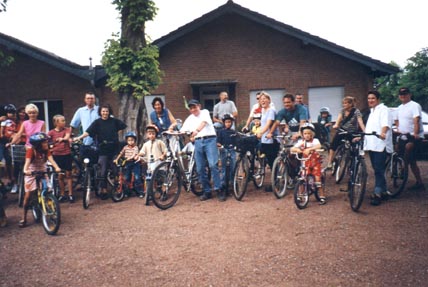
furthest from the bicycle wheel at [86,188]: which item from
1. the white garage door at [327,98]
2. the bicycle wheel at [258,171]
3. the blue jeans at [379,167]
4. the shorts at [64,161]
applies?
the white garage door at [327,98]

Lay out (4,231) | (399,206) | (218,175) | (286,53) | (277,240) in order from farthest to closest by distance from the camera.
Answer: (286,53) → (218,175) → (399,206) → (4,231) → (277,240)

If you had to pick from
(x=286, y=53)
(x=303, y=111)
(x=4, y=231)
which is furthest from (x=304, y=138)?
(x=286, y=53)

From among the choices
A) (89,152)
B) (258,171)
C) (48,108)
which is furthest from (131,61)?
(48,108)

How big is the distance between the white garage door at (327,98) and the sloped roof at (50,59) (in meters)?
8.98

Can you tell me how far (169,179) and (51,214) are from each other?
209 centimetres

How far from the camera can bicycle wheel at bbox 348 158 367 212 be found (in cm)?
611

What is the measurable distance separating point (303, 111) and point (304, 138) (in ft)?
3.00

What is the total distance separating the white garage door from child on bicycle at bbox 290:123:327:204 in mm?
10189

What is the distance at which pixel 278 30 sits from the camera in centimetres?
1644

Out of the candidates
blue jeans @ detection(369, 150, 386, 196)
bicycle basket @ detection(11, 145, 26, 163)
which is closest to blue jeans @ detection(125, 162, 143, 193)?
bicycle basket @ detection(11, 145, 26, 163)

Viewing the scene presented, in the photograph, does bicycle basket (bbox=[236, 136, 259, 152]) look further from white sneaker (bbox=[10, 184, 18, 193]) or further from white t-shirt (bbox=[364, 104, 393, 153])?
white sneaker (bbox=[10, 184, 18, 193])

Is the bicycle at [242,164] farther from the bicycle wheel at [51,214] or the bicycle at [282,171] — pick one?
the bicycle wheel at [51,214]

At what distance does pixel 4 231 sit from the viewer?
610cm

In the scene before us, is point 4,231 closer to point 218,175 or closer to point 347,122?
point 218,175
